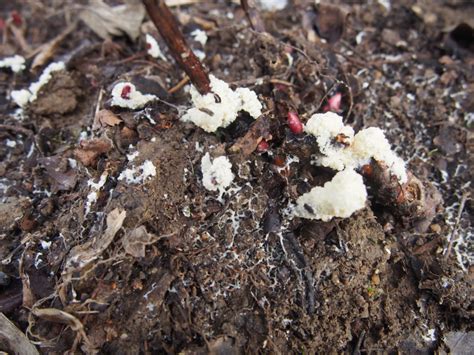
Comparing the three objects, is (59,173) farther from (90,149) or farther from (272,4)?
(272,4)

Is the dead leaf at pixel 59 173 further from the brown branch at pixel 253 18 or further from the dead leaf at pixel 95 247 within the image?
the brown branch at pixel 253 18

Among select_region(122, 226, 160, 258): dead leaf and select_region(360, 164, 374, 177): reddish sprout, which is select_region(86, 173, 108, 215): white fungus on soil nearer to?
select_region(122, 226, 160, 258): dead leaf

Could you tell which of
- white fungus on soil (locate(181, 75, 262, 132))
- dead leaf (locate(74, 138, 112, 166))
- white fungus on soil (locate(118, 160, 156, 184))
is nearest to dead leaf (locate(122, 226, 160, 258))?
white fungus on soil (locate(118, 160, 156, 184))

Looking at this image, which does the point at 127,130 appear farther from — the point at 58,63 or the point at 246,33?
the point at 246,33

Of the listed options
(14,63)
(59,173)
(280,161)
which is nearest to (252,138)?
(280,161)

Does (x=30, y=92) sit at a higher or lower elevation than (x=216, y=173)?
higher
